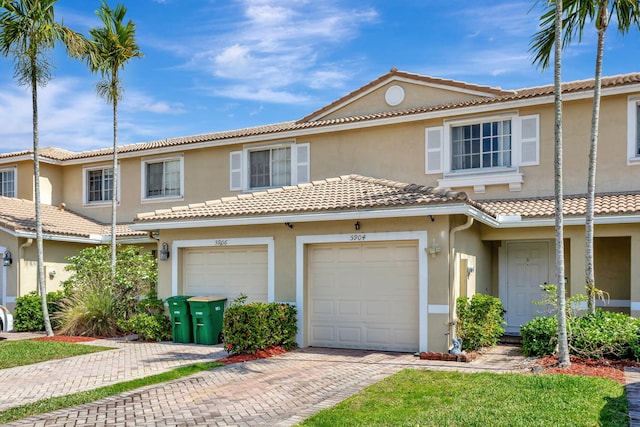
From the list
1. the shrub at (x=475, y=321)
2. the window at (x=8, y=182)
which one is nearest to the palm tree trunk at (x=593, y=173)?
the shrub at (x=475, y=321)

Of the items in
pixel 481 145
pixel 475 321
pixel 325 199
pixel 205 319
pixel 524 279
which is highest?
pixel 481 145

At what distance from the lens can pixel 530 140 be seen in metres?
15.8

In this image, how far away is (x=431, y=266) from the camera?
11969mm

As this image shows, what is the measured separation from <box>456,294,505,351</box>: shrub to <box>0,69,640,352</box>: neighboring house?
0.34m

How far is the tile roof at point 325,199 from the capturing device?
1212cm

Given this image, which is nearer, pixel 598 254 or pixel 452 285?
pixel 452 285

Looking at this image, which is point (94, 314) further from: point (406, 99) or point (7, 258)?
point (406, 99)

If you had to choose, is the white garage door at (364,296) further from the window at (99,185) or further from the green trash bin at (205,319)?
the window at (99,185)

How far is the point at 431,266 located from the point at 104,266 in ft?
32.3

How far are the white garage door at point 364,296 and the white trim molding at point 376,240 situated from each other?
0.23 metres

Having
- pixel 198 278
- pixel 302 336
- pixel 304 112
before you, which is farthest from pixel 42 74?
pixel 302 336

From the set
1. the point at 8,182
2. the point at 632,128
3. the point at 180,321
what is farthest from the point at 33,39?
the point at 632,128

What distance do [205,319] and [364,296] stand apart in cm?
382

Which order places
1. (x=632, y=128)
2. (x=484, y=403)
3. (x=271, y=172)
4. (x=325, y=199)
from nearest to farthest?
1. (x=484, y=403)
2. (x=325, y=199)
3. (x=632, y=128)
4. (x=271, y=172)
